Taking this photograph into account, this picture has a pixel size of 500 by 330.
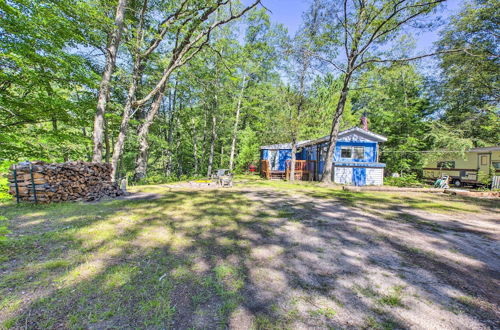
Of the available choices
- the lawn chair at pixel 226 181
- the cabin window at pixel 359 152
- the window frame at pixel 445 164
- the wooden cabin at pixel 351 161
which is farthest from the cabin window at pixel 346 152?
the window frame at pixel 445 164

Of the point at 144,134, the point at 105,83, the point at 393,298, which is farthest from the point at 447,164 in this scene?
the point at 105,83

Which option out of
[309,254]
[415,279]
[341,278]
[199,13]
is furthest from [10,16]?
[415,279]

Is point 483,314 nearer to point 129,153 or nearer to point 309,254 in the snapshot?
point 309,254

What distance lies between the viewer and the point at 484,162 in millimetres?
16031

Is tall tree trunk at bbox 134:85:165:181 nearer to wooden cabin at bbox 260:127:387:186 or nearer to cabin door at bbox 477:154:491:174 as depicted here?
wooden cabin at bbox 260:127:387:186

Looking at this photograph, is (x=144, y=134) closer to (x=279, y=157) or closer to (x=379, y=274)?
(x=379, y=274)

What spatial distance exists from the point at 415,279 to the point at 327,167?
36.9 feet

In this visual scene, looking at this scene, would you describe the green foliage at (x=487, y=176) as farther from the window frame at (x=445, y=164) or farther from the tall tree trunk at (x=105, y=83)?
the tall tree trunk at (x=105, y=83)

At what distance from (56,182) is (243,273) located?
662 cm

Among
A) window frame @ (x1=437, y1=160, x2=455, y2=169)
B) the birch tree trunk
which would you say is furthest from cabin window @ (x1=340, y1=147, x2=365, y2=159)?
window frame @ (x1=437, y1=160, x2=455, y2=169)

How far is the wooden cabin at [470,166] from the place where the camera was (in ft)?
50.6

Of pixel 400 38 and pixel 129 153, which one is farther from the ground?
pixel 400 38

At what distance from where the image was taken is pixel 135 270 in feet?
8.49

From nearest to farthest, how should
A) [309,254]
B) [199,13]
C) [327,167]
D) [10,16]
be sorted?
[309,254]
[10,16]
[199,13]
[327,167]
